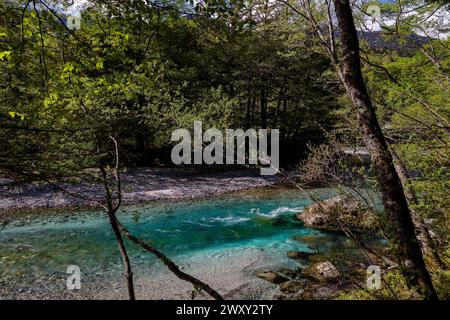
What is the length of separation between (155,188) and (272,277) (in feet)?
36.0

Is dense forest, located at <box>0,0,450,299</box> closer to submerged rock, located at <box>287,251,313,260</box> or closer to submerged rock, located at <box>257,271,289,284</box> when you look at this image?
submerged rock, located at <box>257,271,289,284</box>

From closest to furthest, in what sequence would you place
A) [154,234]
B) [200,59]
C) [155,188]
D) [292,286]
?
[200,59]
[292,286]
[154,234]
[155,188]

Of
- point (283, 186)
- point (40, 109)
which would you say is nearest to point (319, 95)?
point (283, 186)

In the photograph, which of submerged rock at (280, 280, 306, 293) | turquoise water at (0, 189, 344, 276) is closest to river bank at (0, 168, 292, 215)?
turquoise water at (0, 189, 344, 276)

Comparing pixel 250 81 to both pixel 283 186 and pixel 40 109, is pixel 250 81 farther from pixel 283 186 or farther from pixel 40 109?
pixel 40 109

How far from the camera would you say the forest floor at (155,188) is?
45.2 ft

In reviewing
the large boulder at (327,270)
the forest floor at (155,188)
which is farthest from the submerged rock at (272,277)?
the forest floor at (155,188)

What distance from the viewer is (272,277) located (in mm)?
7746

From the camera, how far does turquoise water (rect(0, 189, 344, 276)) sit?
879cm

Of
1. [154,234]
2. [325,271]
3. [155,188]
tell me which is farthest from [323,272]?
[155,188]

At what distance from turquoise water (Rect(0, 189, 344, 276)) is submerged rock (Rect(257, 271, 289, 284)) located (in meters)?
0.97

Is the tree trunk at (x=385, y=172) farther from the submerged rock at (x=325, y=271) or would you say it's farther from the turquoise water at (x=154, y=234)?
the turquoise water at (x=154, y=234)

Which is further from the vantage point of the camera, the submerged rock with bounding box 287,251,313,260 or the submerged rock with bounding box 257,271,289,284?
the submerged rock with bounding box 287,251,313,260

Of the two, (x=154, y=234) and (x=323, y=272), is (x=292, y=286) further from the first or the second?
(x=154, y=234)
